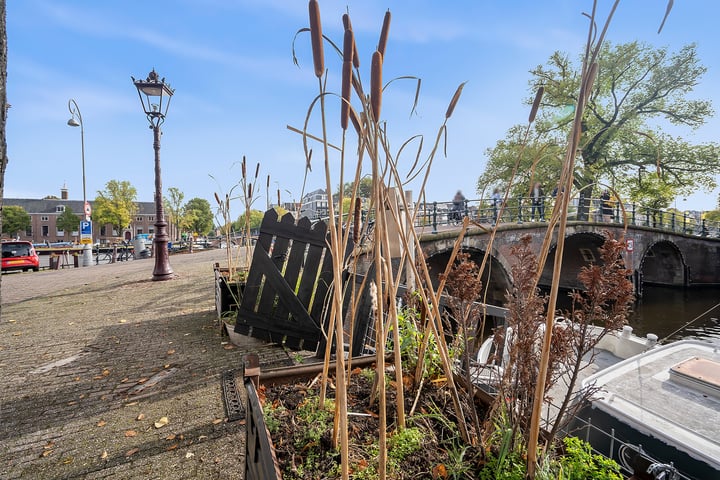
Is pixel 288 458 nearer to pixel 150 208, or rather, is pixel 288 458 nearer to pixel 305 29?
pixel 305 29

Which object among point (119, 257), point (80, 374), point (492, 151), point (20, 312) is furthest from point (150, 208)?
point (80, 374)

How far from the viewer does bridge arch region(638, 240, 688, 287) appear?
20.3 meters

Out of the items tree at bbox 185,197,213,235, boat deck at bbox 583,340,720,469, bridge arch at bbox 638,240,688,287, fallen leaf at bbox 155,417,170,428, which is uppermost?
tree at bbox 185,197,213,235

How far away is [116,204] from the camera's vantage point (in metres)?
30.5

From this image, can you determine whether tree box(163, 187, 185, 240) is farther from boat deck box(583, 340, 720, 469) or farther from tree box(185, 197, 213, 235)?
boat deck box(583, 340, 720, 469)

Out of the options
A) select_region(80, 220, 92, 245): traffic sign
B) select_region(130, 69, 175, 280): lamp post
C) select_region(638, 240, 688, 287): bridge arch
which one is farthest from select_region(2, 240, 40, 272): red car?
select_region(638, 240, 688, 287): bridge arch

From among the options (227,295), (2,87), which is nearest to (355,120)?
(2,87)

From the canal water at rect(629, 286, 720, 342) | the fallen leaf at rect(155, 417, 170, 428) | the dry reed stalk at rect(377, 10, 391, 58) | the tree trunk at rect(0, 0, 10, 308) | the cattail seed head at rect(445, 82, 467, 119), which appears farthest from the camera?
the canal water at rect(629, 286, 720, 342)

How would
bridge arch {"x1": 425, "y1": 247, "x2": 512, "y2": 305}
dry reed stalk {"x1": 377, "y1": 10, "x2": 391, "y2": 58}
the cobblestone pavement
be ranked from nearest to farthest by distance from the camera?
dry reed stalk {"x1": 377, "y1": 10, "x2": 391, "y2": 58} → the cobblestone pavement → bridge arch {"x1": 425, "y1": 247, "x2": 512, "y2": 305}

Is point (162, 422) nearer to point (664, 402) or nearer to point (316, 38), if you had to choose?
point (316, 38)

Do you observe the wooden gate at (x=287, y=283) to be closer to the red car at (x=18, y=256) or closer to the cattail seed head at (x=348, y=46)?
the cattail seed head at (x=348, y=46)

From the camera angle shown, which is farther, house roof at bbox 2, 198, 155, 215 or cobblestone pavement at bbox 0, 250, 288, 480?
house roof at bbox 2, 198, 155, 215

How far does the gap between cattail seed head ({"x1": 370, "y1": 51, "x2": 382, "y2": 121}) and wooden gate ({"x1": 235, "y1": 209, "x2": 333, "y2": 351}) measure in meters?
2.61

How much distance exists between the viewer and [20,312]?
19.6ft
